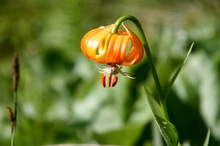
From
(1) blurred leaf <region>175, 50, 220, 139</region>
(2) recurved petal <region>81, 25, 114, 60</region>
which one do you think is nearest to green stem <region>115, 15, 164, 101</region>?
(2) recurved petal <region>81, 25, 114, 60</region>

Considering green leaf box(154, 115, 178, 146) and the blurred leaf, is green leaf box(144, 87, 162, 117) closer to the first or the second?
green leaf box(154, 115, 178, 146)

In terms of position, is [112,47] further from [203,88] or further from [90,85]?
[90,85]

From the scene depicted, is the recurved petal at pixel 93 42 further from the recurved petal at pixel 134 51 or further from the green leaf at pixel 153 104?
the green leaf at pixel 153 104

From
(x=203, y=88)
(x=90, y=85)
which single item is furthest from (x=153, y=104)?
(x=90, y=85)

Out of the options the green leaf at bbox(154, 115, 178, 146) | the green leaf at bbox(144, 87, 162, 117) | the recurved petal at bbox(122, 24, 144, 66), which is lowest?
the green leaf at bbox(154, 115, 178, 146)

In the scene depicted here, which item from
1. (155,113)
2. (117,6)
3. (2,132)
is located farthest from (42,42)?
(155,113)
